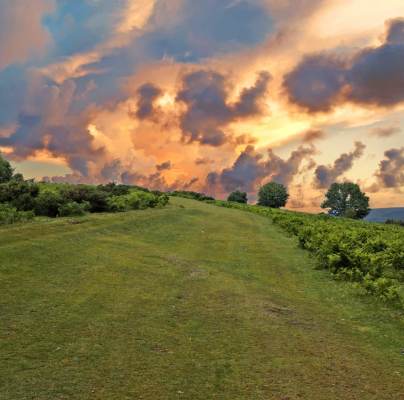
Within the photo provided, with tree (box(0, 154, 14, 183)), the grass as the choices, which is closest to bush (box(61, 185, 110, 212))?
the grass

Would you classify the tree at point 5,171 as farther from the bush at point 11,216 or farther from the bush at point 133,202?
the bush at point 11,216

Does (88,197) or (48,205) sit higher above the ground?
(88,197)

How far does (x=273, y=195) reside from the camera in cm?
12750

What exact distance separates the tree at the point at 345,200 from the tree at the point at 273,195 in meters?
12.6

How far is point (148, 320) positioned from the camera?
38.8 ft

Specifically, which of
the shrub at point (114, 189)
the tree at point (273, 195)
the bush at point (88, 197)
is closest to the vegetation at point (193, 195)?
the shrub at point (114, 189)

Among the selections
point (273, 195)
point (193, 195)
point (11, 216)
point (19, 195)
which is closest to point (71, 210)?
point (19, 195)

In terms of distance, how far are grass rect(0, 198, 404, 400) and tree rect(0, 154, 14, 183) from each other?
4089cm

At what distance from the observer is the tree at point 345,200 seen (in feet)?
Result: 418

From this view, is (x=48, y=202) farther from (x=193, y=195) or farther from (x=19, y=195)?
(x=193, y=195)

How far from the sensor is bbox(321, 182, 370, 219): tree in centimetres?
12750

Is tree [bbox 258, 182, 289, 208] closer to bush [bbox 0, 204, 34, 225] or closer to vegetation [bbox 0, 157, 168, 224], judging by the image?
vegetation [bbox 0, 157, 168, 224]

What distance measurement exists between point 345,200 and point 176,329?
125 meters

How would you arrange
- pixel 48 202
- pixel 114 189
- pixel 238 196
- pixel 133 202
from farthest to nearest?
1. pixel 238 196
2. pixel 114 189
3. pixel 133 202
4. pixel 48 202
